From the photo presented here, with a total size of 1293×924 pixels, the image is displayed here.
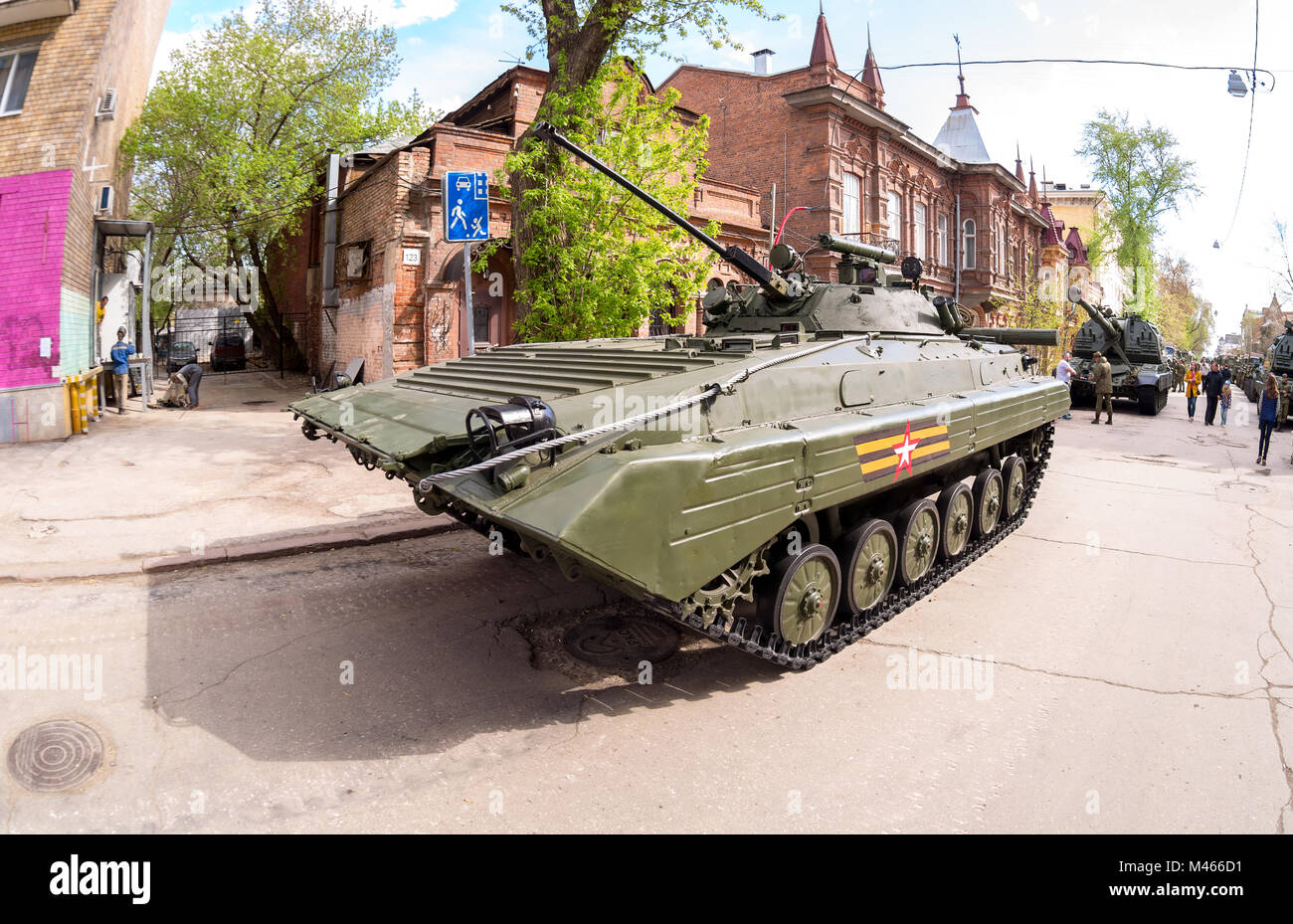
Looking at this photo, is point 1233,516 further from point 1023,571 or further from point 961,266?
point 961,266

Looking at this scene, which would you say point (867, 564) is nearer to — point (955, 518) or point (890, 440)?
point (890, 440)

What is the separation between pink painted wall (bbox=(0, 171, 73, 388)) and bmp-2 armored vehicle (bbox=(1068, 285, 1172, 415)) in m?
20.7

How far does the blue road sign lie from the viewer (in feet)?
28.9

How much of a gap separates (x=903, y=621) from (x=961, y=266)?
96.3 feet

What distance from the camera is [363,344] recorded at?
17.0 m

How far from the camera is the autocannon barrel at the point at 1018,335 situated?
8.75 metres

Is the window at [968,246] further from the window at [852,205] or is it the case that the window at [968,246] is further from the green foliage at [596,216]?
the green foliage at [596,216]

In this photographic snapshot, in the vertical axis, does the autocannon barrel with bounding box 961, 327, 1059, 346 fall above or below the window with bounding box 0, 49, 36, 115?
below

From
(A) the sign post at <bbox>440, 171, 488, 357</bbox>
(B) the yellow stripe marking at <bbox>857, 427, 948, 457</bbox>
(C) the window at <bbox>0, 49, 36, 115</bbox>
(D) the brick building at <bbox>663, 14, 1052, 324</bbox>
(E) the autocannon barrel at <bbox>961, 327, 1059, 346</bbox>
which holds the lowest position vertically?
(B) the yellow stripe marking at <bbox>857, 427, 948, 457</bbox>

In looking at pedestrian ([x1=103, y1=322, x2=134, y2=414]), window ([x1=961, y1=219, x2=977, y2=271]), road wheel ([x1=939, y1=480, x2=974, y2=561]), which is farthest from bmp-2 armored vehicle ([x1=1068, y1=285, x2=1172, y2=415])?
pedestrian ([x1=103, y1=322, x2=134, y2=414])

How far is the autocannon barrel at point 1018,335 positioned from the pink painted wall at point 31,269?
12.0 m

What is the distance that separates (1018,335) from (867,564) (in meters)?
5.40

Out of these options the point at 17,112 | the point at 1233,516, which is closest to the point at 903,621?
the point at 1233,516

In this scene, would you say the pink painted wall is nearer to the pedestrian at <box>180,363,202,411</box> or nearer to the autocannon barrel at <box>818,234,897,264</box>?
the pedestrian at <box>180,363,202,411</box>
